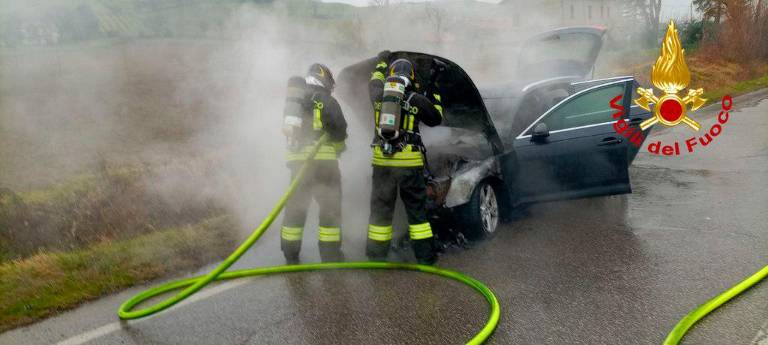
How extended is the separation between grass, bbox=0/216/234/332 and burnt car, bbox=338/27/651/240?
2117mm

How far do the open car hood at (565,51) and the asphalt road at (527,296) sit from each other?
3.11 m

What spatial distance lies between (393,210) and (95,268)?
8.92 ft

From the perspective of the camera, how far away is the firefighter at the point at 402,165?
15.9ft

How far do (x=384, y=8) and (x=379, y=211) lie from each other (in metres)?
6.22

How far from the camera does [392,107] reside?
4.80 m

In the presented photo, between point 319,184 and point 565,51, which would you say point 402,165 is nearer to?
point 319,184

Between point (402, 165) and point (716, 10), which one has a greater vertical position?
point (716, 10)

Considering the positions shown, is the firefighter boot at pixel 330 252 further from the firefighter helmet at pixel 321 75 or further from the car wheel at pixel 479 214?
the firefighter helmet at pixel 321 75

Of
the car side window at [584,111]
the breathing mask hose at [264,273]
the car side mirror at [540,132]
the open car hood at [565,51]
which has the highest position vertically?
the open car hood at [565,51]

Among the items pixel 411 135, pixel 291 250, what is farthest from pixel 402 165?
pixel 291 250

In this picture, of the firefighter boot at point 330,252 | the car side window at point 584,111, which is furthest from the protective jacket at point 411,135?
the car side window at point 584,111

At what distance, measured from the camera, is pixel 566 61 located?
29.3 feet

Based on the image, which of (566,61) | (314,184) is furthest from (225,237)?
(566,61)

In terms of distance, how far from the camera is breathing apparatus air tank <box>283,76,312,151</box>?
5.31 meters
